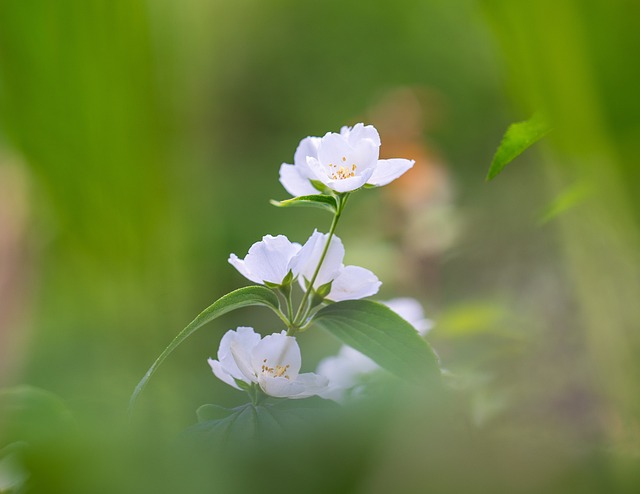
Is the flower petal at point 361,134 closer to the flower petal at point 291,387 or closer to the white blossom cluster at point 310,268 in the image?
the white blossom cluster at point 310,268

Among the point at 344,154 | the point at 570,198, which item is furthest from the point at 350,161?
the point at 570,198

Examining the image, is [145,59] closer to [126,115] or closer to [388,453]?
[126,115]

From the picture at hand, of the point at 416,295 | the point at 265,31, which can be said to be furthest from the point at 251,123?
the point at 416,295

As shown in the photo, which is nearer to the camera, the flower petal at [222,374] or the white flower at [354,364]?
the flower petal at [222,374]

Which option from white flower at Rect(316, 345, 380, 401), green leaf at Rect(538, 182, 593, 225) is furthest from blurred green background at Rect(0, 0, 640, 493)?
white flower at Rect(316, 345, 380, 401)

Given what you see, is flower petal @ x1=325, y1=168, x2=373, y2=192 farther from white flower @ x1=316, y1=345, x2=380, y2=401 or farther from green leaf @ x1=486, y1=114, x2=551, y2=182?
white flower @ x1=316, y1=345, x2=380, y2=401

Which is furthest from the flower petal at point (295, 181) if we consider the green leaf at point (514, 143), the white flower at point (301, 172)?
the green leaf at point (514, 143)
